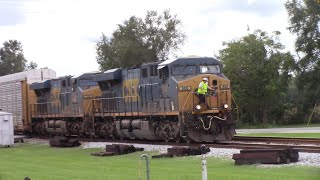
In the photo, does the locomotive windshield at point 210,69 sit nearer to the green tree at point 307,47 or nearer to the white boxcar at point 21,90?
the white boxcar at point 21,90

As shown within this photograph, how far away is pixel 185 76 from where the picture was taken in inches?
964

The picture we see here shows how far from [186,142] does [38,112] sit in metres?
18.1

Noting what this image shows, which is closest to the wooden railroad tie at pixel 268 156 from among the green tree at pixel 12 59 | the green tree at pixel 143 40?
the green tree at pixel 143 40

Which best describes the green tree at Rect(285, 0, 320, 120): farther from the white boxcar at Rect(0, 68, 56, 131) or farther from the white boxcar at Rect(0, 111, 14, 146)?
the white boxcar at Rect(0, 111, 14, 146)

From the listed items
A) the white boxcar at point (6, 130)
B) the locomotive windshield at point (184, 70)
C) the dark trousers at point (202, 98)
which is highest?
the locomotive windshield at point (184, 70)

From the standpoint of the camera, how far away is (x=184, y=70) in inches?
971

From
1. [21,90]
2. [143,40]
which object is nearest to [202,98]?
[21,90]

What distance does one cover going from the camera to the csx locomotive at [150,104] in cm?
2350

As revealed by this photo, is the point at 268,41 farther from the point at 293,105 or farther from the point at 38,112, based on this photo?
the point at 38,112

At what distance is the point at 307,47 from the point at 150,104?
3138 centimetres

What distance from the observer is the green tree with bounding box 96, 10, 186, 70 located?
219 feet

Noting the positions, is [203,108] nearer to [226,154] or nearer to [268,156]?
[226,154]

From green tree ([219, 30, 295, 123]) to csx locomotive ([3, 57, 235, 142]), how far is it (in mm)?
20800

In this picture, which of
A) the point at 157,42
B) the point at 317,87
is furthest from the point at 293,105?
the point at 157,42
